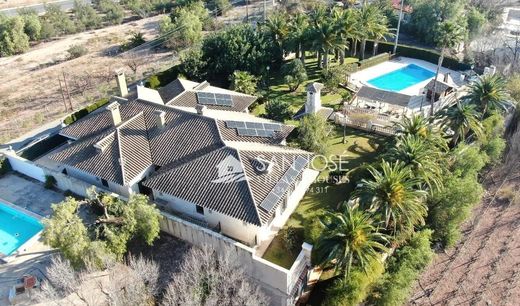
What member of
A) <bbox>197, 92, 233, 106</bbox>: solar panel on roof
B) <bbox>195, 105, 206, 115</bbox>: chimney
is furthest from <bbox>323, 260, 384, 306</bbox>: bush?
<bbox>197, 92, 233, 106</bbox>: solar panel on roof

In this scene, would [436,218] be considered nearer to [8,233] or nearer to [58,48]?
[8,233]

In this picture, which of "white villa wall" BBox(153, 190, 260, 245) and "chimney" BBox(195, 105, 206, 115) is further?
"chimney" BBox(195, 105, 206, 115)

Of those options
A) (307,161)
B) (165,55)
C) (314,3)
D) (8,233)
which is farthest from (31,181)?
(314,3)

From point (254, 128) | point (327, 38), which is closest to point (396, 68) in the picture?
point (327, 38)

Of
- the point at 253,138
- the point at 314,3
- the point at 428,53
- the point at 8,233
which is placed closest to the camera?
the point at 8,233

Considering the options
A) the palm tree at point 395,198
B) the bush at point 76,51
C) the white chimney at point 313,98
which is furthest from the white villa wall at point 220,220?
the bush at point 76,51

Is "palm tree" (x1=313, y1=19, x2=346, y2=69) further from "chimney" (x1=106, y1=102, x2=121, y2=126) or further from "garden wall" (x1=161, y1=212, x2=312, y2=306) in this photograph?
"garden wall" (x1=161, y1=212, x2=312, y2=306)
